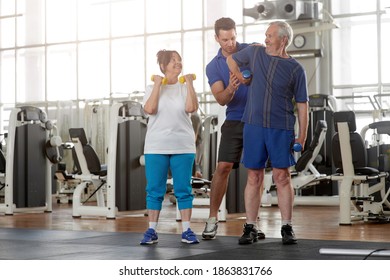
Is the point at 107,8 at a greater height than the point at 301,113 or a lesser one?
greater

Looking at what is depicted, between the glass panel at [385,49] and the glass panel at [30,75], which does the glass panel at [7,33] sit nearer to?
the glass panel at [30,75]

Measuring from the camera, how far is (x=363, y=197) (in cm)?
650

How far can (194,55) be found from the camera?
14125mm

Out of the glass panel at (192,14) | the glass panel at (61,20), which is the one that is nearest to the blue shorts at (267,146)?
the glass panel at (192,14)

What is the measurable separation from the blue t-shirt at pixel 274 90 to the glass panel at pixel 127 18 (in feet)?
34.6

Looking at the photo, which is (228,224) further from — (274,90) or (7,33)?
(7,33)

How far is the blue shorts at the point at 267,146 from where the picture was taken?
4230 mm

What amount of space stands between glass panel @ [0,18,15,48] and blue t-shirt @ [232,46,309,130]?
12.7 m

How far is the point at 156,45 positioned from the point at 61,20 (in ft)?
7.60

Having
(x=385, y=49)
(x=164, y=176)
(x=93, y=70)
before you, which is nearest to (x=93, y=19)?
(x=93, y=70)

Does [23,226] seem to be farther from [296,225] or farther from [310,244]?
[310,244]

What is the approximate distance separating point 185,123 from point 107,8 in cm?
1089

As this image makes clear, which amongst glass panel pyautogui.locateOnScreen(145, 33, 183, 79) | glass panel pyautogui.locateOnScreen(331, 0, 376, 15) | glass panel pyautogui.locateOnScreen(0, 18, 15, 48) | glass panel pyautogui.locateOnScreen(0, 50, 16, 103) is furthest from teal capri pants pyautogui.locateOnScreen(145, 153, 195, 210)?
glass panel pyautogui.locateOnScreen(0, 18, 15, 48)
